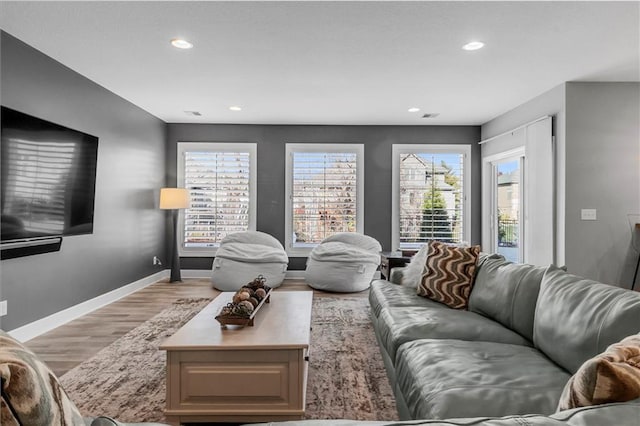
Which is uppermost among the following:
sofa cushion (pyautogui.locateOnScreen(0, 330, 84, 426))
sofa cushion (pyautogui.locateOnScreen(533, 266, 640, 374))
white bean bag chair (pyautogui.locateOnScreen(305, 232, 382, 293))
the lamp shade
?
the lamp shade

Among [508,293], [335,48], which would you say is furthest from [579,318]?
[335,48]

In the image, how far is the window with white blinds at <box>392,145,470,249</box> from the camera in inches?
251

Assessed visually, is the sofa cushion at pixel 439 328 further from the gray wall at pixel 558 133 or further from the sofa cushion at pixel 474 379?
the gray wall at pixel 558 133

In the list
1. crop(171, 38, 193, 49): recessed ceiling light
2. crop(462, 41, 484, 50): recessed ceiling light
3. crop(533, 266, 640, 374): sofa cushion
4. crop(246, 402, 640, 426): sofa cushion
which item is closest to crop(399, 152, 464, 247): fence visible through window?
crop(462, 41, 484, 50): recessed ceiling light

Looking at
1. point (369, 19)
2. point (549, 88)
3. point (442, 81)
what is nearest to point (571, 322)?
point (369, 19)

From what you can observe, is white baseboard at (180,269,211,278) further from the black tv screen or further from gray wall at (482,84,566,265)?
gray wall at (482,84,566,265)

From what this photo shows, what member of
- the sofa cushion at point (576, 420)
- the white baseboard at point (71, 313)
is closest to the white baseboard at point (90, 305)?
the white baseboard at point (71, 313)

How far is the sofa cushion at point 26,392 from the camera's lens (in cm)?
61

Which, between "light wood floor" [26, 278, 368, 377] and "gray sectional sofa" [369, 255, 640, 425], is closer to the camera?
"gray sectional sofa" [369, 255, 640, 425]

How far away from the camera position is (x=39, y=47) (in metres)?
3.33

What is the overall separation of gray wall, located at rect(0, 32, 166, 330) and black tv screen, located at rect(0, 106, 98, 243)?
0.69 ft

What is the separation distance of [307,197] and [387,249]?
163cm

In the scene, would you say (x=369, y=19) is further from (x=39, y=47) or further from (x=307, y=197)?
(x=307, y=197)

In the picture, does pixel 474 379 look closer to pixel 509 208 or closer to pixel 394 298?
pixel 394 298
